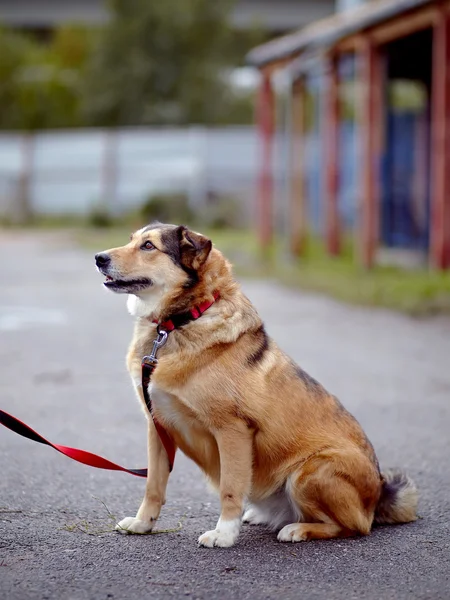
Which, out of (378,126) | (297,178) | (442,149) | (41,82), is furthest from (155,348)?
(41,82)

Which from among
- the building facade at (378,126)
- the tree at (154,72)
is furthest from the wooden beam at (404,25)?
the tree at (154,72)

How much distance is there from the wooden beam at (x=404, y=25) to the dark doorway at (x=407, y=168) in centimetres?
216

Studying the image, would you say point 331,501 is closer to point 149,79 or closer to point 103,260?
point 103,260

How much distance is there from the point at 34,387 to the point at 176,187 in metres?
21.3

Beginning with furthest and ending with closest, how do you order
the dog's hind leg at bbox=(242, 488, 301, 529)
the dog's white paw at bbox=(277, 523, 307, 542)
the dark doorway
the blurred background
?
the dark doorway
the blurred background
the dog's hind leg at bbox=(242, 488, 301, 529)
the dog's white paw at bbox=(277, 523, 307, 542)

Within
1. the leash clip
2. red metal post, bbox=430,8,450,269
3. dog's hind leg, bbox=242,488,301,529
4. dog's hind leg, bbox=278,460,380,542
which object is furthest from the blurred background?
the leash clip

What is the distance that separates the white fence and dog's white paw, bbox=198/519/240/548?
23030mm

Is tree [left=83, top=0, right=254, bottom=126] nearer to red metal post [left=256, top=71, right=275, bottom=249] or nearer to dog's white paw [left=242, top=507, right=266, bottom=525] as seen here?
red metal post [left=256, top=71, right=275, bottom=249]

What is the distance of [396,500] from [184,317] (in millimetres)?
1226

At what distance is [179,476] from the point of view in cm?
519

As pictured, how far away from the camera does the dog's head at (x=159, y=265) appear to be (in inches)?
165

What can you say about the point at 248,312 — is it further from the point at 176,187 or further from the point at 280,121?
the point at 280,121

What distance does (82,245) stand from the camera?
21562mm

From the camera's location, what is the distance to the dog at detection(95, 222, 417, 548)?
155 inches
